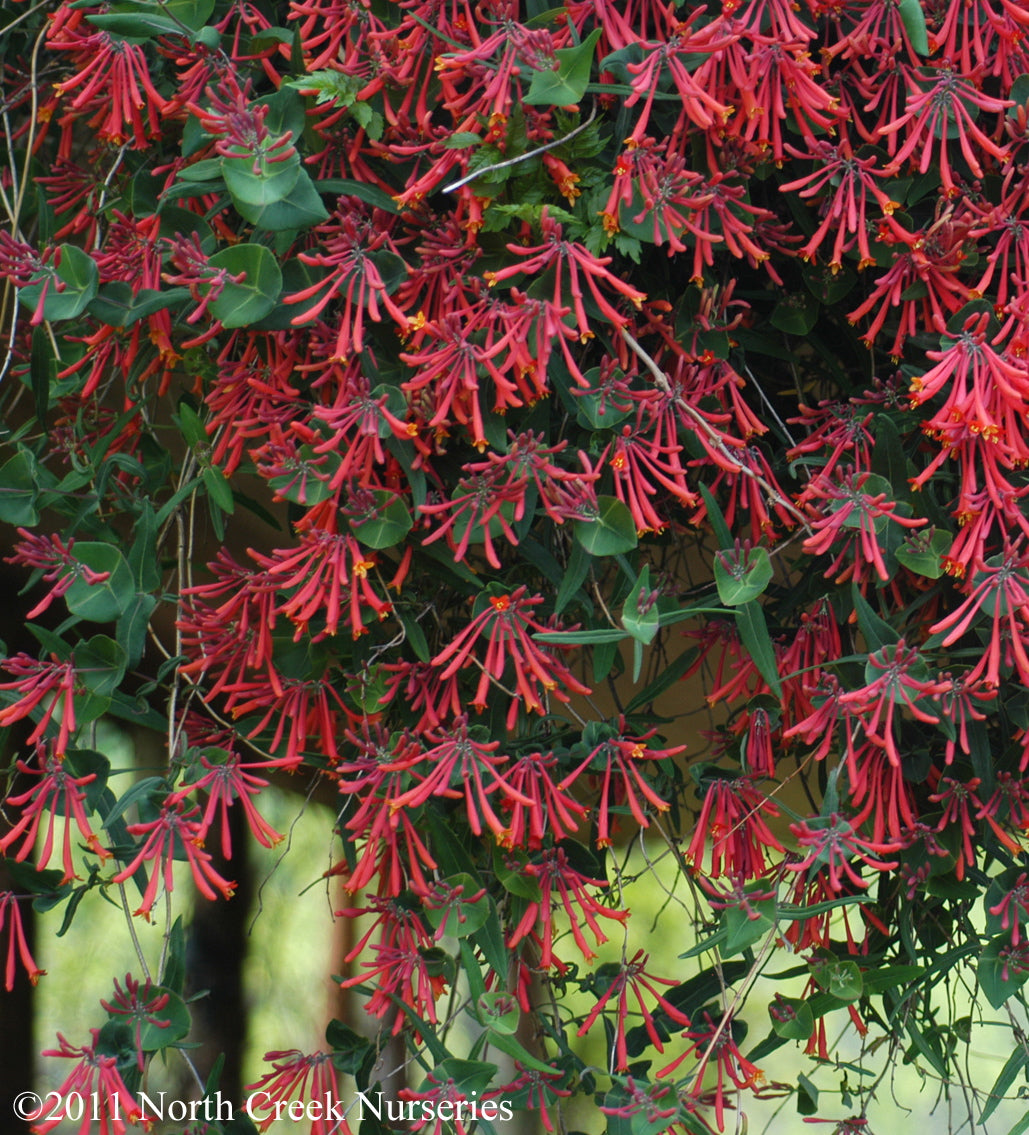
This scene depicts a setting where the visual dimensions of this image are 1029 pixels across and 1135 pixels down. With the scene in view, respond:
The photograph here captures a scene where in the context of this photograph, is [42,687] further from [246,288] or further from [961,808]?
[961,808]

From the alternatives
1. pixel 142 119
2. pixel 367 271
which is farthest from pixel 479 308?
pixel 142 119

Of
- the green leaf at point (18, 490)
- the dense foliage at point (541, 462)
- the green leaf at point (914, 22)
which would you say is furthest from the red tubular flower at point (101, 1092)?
the green leaf at point (914, 22)

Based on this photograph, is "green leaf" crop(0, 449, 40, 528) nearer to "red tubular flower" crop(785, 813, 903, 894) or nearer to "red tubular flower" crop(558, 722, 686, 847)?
"red tubular flower" crop(558, 722, 686, 847)

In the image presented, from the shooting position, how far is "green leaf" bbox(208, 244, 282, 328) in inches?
27.5

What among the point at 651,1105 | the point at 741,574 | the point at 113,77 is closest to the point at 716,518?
the point at 741,574

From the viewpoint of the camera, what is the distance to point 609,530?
0.74 m

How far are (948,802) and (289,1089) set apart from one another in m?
0.50

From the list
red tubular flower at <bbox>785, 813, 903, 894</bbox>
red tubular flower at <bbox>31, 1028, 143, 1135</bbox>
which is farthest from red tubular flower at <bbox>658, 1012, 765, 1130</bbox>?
red tubular flower at <bbox>31, 1028, 143, 1135</bbox>

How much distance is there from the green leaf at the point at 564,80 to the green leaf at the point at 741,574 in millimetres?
276

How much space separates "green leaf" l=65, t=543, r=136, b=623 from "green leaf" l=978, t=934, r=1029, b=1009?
615mm

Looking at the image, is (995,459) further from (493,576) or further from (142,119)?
(142,119)

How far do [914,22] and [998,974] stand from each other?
60 cm

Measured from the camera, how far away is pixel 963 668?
879 mm

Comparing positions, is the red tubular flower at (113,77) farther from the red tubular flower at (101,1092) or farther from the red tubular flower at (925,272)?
the red tubular flower at (101,1092)
